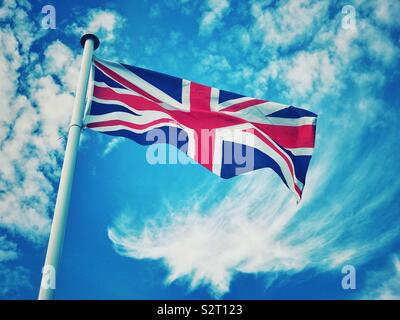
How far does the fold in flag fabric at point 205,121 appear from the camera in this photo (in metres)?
8.60

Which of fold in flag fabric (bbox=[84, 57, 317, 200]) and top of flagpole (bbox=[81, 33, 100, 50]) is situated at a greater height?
top of flagpole (bbox=[81, 33, 100, 50])

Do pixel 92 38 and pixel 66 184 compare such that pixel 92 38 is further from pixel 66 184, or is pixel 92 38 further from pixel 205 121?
pixel 66 184

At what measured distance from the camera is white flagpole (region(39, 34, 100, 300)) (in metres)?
5.91

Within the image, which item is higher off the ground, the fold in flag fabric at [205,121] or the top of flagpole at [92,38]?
the top of flagpole at [92,38]

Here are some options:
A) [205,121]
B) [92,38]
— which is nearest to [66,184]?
[92,38]

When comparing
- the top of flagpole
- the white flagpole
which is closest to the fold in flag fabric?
the top of flagpole

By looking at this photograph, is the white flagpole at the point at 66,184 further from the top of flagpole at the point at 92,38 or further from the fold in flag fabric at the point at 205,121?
the fold in flag fabric at the point at 205,121

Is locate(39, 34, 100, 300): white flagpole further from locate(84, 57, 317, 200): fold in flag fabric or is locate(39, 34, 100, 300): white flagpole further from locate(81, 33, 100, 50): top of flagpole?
locate(84, 57, 317, 200): fold in flag fabric

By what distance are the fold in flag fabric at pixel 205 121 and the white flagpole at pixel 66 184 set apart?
47 centimetres

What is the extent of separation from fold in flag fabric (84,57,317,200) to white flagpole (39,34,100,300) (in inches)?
18.6

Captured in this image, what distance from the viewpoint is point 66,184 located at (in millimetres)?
6770

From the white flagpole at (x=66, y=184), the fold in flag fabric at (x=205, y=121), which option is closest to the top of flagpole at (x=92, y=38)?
the white flagpole at (x=66, y=184)

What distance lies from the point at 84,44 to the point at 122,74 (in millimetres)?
914

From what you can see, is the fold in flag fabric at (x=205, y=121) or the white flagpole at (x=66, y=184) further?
the fold in flag fabric at (x=205, y=121)
